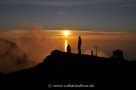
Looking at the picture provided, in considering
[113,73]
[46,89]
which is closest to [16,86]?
[46,89]

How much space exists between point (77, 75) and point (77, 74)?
225 millimetres

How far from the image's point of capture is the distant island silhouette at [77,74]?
100 ft

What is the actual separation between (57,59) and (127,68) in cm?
1017

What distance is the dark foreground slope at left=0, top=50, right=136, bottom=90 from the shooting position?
1196 inches

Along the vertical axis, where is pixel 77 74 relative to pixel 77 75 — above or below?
above

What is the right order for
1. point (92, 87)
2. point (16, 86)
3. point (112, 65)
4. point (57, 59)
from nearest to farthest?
point (92, 87)
point (16, 86)
point (112, 65)
point (57, 59)

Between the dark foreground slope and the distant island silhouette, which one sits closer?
the dark foreground slope

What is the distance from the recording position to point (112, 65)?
112 feet

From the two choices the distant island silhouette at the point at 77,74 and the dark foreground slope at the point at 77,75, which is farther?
the distant island silhouette at the point at 77,74

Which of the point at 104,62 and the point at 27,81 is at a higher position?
the point at 104,62

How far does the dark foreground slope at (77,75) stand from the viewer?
30.4 metres

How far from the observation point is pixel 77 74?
1246 inches

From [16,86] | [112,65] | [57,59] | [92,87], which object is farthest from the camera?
[57,59]

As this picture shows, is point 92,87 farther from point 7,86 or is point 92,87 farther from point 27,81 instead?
point 7,86
